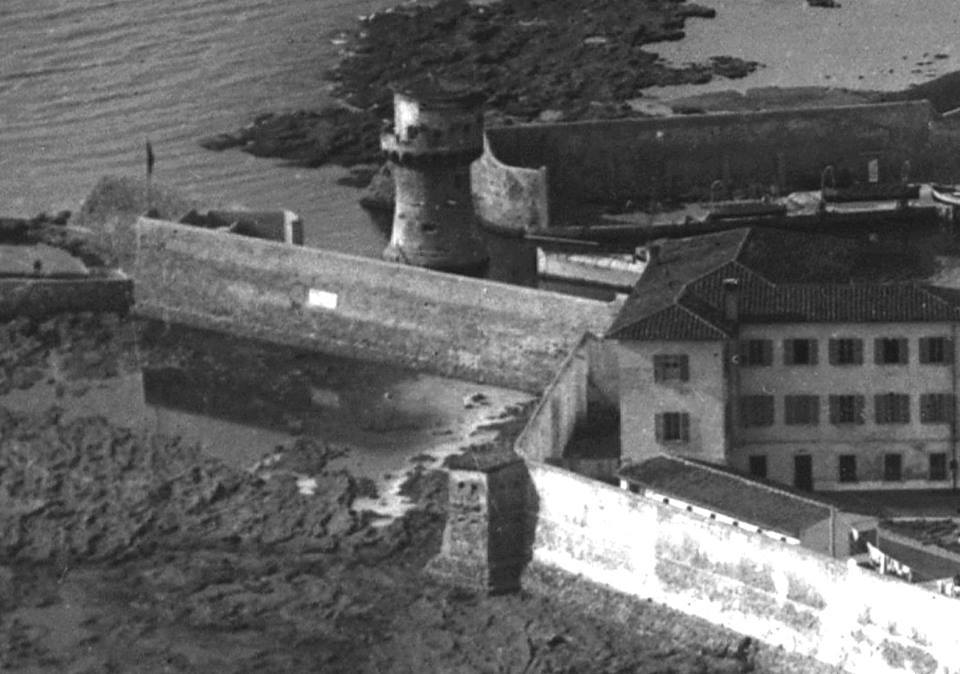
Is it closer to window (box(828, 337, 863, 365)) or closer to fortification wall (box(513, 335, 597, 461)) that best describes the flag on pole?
fortification wall (box(513, 335, 597, 461))

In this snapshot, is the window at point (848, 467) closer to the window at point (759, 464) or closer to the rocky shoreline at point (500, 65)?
the window at point (759, 464)

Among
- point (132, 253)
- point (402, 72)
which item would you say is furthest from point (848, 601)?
point (402, 72)

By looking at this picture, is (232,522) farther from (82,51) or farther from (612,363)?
(82,51)

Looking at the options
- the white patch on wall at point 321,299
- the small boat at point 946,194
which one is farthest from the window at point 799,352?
the small boat at point 946,194

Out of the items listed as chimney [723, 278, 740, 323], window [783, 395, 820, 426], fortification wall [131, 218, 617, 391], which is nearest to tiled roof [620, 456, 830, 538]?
window [783, 395, 820, 426]

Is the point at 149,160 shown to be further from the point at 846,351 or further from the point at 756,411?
the point at 846,351
